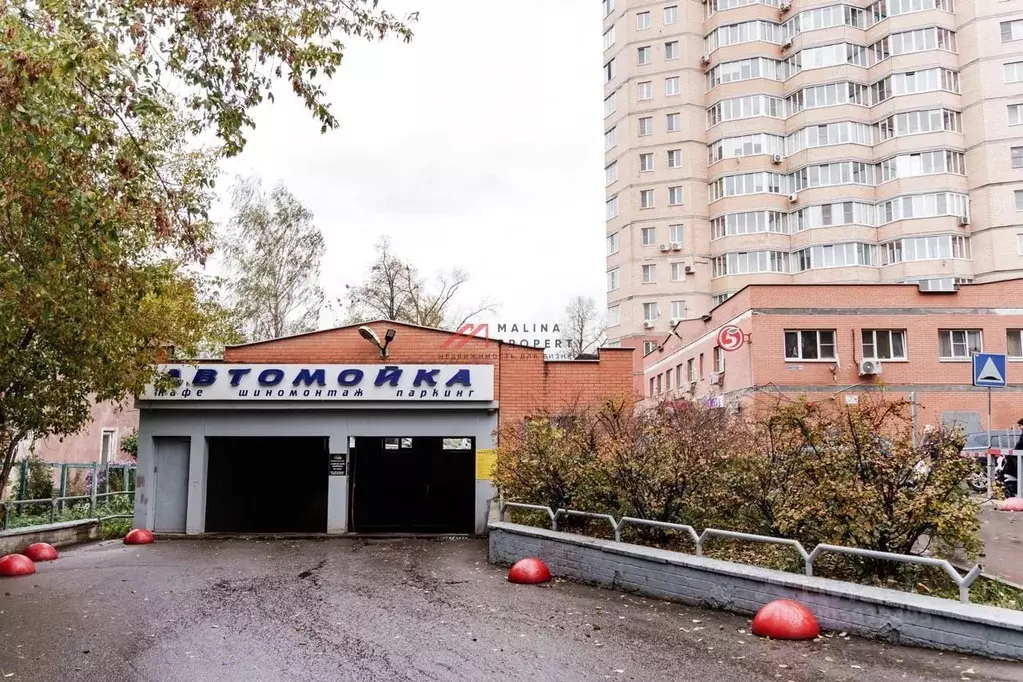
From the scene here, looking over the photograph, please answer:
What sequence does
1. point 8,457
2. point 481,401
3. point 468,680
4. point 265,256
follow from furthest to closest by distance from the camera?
1. point 265,256
2. point 481,401
3. point 8,457
4. point 468,680

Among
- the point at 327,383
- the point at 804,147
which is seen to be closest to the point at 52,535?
the point at 327,383

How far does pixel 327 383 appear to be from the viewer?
63.2ft

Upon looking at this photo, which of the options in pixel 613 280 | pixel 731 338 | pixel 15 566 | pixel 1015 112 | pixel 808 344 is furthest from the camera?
pixel 613 280

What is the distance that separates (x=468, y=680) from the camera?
6.64m

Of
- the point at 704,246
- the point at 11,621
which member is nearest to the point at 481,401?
the point at 11,621

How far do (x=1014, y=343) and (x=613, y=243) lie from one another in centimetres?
2982

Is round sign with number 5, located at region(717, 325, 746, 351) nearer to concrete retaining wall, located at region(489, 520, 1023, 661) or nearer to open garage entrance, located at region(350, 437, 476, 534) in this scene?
open garage entrance, located at region(350, 437, 476, 534)

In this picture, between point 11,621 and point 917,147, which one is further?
point 917,147

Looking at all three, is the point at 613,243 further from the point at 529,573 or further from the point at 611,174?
the point at 529,573

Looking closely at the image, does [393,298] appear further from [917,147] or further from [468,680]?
[468,680]

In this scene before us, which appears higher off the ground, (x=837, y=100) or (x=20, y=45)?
(x=837, y=100)

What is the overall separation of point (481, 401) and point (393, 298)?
29274mm

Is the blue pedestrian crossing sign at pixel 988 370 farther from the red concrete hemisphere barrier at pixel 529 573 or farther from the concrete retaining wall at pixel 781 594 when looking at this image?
the red concrete hemisphere barrier at pixel 529 573

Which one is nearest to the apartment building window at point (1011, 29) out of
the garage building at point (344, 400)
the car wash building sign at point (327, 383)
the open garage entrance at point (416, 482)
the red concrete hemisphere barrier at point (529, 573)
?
the garage building at point (344, 400)
